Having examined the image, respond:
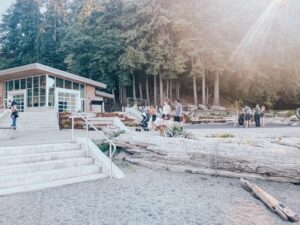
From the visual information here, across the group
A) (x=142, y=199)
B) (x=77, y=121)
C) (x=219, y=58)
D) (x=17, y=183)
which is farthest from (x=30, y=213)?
(x=219, y=58)

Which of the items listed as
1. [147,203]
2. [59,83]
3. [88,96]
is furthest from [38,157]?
[88,96]

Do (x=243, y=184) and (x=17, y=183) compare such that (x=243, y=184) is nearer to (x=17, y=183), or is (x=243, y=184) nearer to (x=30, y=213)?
(x=30, y=213)

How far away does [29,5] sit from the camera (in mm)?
43562

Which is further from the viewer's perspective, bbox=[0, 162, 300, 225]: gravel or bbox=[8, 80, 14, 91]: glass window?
bbox=[8, 80, 14, 91]: glass window

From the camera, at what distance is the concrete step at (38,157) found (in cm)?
599

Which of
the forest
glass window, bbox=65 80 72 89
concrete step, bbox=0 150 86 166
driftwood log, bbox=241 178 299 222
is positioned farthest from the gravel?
the forest

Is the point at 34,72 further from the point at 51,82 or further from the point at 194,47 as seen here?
the point at 194,47

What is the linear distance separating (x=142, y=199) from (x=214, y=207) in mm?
1323

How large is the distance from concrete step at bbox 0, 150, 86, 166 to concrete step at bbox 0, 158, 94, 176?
8.3 inches

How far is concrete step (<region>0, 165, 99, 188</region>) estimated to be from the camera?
5340mm

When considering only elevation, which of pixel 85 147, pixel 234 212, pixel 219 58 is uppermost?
pixel 219 58

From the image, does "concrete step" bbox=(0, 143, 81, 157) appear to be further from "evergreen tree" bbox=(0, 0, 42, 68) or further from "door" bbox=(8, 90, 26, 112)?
"evergreen tree" bbox=(0, 0, 42, 68)

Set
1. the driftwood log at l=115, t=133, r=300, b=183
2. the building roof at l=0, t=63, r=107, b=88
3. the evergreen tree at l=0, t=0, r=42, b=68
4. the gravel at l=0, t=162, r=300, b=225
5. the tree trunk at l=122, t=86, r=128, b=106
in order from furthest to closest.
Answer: the evergreen tree at l=0, t=0, r=42, b=68 < the tree trunk at l=122, t=86, r=128, b=106 < the building roof at l=0, t=63, r=107, b=88 < the driftwood log at l=115, t=133, r=300, b=183 < the gravel at l=0, t=162, r=300, b=225

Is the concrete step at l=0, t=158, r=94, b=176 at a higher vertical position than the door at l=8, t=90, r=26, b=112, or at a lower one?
lower
